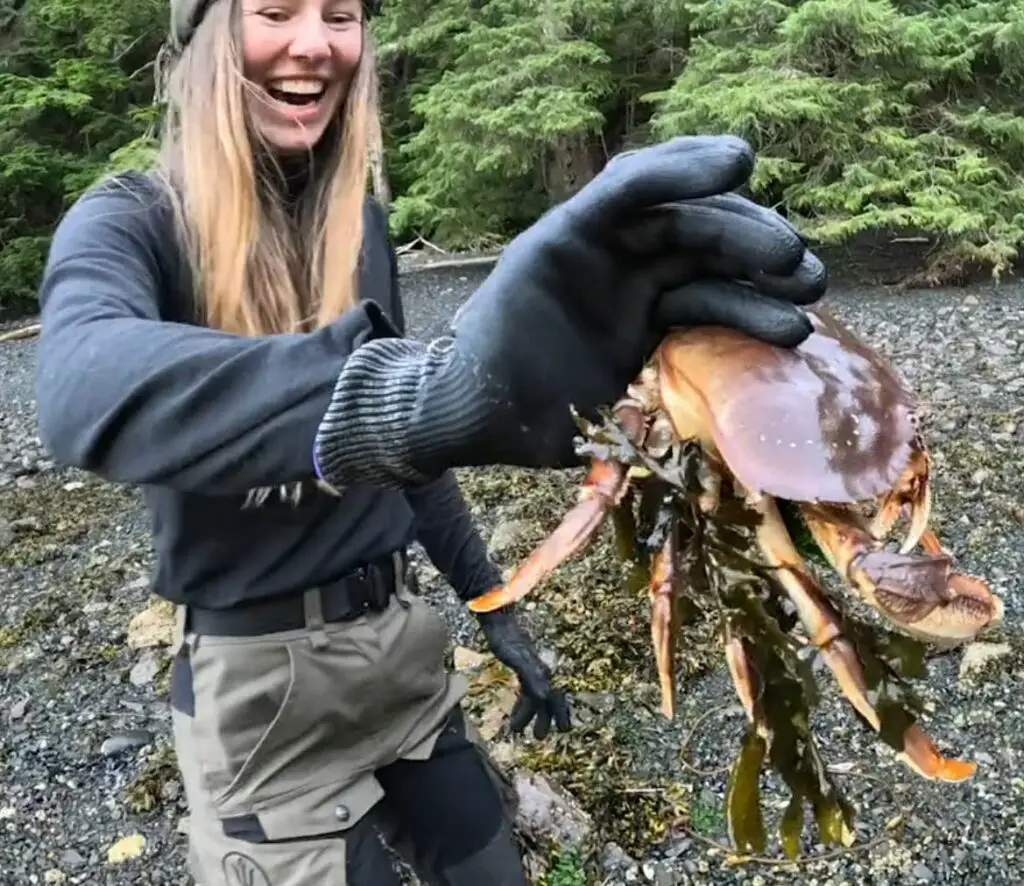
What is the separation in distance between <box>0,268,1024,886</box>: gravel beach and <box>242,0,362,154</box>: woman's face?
22.6 inches

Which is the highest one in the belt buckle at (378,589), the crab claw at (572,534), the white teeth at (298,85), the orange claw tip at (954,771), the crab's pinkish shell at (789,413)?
the white teeth at (298,85)

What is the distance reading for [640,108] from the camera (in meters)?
10.2

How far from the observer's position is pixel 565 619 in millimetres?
4480

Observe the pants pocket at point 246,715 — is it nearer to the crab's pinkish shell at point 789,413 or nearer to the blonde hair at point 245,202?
the blonde hair at point 245,202

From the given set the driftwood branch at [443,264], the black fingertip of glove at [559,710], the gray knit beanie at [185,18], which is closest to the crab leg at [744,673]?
the black fingertip of glove at [559,710]

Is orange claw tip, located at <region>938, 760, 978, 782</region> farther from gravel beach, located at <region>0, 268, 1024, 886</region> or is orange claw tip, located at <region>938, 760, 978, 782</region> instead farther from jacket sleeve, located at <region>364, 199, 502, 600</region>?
jacket sleeve, located at <region>364, 199, 502, 600</region>

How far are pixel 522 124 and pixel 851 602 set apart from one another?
20.0 ft

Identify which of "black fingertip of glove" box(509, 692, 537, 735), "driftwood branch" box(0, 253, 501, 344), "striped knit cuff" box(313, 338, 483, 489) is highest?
"striped knit cuff" box(313, 338, 483, 489)

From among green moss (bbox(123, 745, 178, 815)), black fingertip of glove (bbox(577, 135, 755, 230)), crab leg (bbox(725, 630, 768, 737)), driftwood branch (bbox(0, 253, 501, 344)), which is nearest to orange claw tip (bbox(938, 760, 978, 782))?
crab leg (bbox(725, 630, 768, 737))

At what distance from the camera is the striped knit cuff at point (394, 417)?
138cm

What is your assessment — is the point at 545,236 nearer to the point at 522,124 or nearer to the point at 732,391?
the point at 732,391

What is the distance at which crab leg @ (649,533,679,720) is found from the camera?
5.75ft

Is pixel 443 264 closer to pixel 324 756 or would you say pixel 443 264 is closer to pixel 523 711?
pixel 523 711

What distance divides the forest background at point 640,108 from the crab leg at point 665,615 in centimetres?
636
